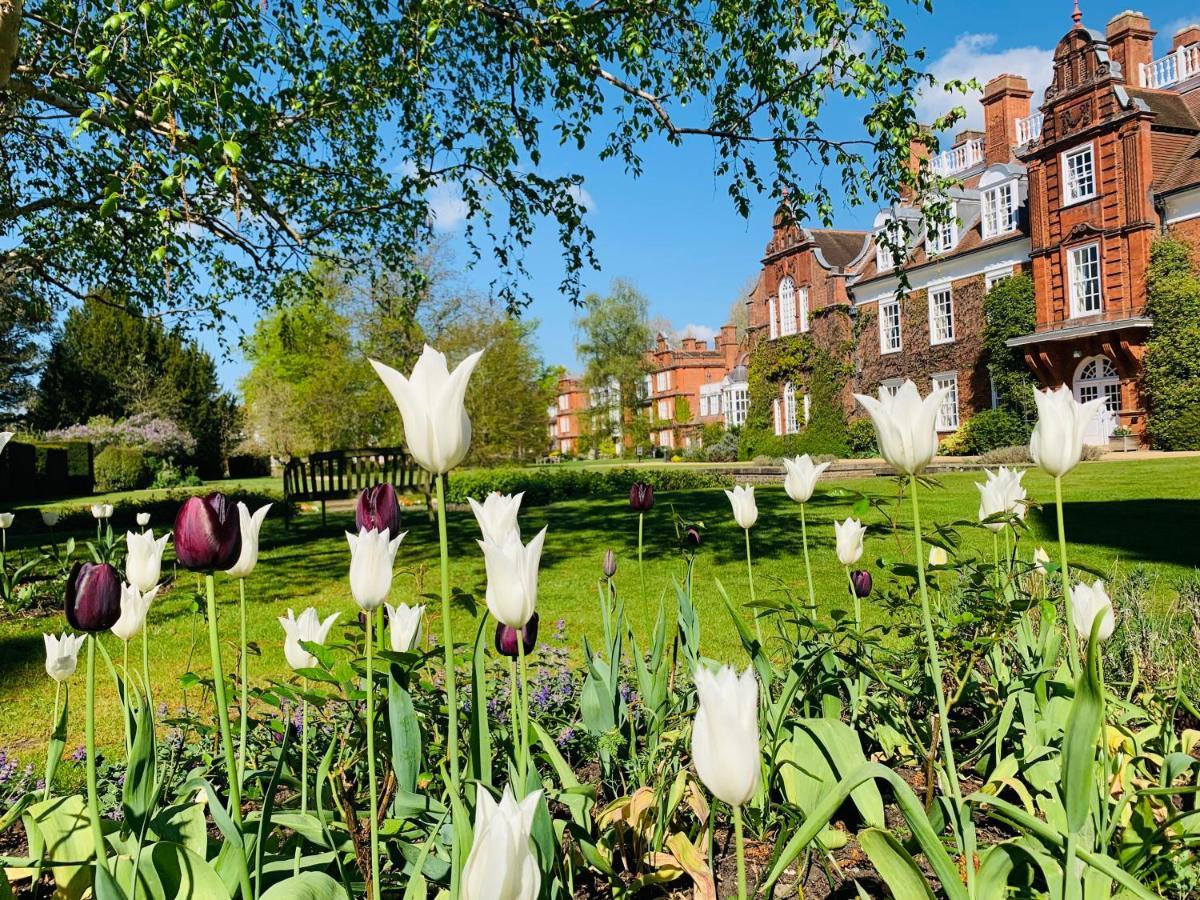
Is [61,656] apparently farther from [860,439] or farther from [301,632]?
[860,439]

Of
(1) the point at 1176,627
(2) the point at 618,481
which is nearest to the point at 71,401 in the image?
(2) the point at 618,481

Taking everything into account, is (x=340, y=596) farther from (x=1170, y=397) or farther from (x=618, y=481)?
(x=1170, y=397)

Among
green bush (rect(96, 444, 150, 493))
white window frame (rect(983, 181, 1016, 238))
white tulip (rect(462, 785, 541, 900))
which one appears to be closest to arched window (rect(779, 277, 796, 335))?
white window frame (rect(983, 181, 1016, 238))

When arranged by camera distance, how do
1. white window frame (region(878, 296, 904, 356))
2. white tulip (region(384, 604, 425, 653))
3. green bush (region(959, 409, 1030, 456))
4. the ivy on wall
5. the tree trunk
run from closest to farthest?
white tulip (region(384, 604, 425, 653)), the tree trunk, green bush (region(959, 409, 1030, 456)), white window frame (region(878, 296, 904, 356)), the ivy on wall

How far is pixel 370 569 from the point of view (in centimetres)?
126

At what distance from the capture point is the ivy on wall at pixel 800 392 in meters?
26.8

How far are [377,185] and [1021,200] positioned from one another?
21.0 metres

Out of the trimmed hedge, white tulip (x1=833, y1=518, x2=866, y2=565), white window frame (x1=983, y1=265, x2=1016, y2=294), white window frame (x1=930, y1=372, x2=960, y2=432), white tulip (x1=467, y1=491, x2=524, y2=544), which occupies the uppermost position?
white window frame (x1=983, y1=265, x2=1016, y2=294)

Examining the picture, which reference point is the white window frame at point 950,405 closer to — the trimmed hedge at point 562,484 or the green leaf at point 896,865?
the trimmed hedge at point 562,484

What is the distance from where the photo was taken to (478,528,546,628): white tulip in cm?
114

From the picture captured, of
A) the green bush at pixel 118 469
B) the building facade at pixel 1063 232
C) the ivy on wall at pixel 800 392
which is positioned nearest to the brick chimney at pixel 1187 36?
the building facade at pixel 1063 232

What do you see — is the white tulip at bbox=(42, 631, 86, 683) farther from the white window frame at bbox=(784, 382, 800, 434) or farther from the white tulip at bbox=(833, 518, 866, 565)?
the white window frame at bbox=(784, 382, 800, 434)

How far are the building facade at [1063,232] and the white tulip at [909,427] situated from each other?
14479 millimetres

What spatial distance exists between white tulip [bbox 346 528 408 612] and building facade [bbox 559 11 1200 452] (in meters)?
14.9
